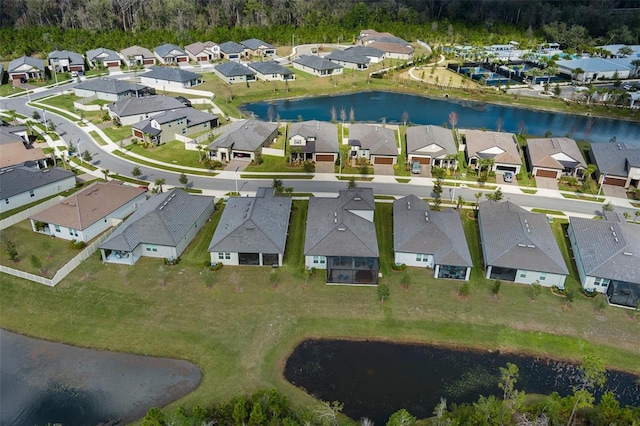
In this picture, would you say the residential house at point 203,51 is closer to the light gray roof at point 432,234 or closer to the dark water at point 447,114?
the dark water at point 447,114

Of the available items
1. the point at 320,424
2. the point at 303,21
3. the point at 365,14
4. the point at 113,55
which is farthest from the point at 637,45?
the point at 320,424

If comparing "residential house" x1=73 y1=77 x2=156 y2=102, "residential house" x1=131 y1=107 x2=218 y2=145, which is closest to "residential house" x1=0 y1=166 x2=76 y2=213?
"residential house" x1=131 y1=107 x2=218 y2=145

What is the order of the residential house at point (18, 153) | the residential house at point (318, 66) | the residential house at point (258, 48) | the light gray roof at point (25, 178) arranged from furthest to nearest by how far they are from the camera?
1. the residential house at point (258, 48)
2. the residential house at point (318, 66)
3. the residential house at point (18, 153)
4. the light gray roof at point (25, 178)

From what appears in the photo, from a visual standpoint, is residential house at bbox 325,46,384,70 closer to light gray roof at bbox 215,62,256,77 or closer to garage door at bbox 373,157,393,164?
light gray roof at bbox 215,62,256,77

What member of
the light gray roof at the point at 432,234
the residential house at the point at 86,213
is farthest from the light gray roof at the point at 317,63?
the residential house at the point at 86,213

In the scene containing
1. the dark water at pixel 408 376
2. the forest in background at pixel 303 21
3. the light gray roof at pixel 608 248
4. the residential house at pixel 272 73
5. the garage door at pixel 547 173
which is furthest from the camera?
the forest in background at pixel 303 21
